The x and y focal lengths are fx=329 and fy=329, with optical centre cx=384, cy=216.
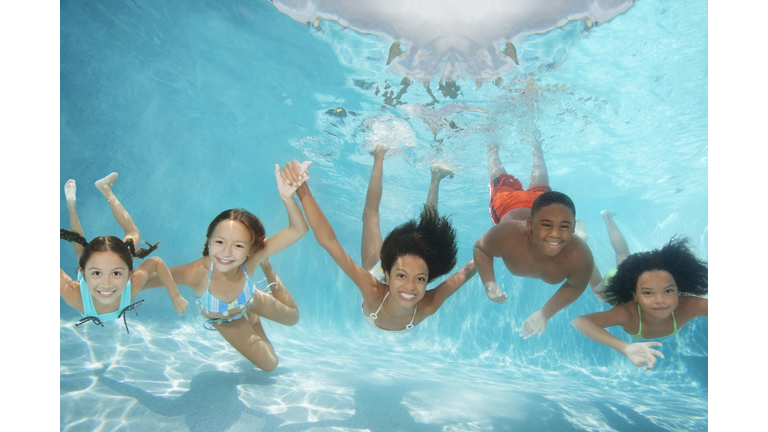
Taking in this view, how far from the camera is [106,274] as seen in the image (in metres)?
4.20

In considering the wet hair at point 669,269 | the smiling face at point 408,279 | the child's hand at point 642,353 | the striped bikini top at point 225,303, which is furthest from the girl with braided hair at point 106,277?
the wet hair at point 669,269

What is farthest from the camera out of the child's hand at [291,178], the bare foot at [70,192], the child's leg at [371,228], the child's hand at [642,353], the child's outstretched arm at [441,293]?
the child's leg at [371,228]

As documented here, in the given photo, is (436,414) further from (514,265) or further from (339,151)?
(339,151)

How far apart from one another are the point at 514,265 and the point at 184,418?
A: 5131 millimetres

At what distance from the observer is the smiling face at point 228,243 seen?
429cm

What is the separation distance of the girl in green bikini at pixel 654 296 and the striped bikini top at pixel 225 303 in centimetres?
472

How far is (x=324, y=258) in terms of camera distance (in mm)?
26344

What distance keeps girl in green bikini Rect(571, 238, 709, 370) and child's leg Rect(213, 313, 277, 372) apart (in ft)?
16.6

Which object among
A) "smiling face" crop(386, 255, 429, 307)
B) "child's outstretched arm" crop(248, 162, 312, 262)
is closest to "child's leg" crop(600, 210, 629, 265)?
"smiling face" crop(386, 255, 429, 307)

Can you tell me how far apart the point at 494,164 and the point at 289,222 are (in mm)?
8083

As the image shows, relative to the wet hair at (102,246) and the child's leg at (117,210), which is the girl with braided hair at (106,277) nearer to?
the wet hair at (102,246)

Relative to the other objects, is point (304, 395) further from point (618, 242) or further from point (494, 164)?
point (618, 242)

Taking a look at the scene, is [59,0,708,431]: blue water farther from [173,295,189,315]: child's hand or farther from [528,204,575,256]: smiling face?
[528,204,575,256]: smiling face

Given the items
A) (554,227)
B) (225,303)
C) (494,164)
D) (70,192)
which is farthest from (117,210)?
(494,164)
